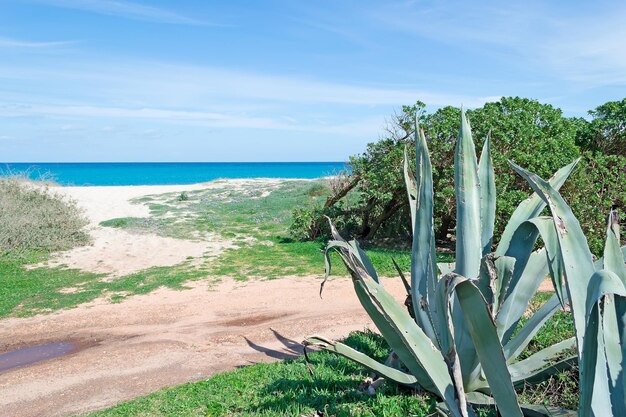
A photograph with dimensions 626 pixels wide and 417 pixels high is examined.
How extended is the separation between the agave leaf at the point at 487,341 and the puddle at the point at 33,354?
7.00 meters

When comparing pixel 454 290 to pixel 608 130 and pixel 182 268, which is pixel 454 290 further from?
pixel 608 130

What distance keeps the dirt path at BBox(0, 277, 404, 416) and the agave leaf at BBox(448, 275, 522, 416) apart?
4.77 metres

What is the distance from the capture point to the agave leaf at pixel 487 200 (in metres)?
3.59

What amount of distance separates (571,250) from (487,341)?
0.51 m

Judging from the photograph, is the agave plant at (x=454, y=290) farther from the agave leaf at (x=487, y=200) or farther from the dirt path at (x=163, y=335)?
the dirt path at (x=163, y=335)

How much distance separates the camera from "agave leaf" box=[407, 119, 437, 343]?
139 inches

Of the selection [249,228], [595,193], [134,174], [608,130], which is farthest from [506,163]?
[134,174]

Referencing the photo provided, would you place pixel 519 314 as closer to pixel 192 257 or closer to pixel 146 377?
pixel 146 377

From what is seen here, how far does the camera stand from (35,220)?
53.0ft

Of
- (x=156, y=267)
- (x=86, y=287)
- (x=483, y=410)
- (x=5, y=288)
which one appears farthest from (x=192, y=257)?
(x=483, y=410)

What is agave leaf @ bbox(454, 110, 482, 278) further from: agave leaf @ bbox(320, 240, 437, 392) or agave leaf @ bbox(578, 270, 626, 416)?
agave leaf @ bbox(578, 270, 626, 416)

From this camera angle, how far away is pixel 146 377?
258 inches

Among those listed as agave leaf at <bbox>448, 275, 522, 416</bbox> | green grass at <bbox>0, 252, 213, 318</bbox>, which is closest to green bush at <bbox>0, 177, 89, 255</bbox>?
green grass at <bbox>0, 252, 213, 318</bbox>

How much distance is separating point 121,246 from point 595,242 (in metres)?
12.9
